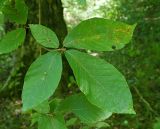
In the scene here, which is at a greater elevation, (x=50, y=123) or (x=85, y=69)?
(x=85, y=69)

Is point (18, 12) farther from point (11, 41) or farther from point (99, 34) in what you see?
point (99, 34)

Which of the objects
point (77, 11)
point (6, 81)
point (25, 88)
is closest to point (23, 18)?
point (25, 88)

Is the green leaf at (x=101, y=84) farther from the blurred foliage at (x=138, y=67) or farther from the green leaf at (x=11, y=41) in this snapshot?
the blurred foliage at (x=138, y=67)

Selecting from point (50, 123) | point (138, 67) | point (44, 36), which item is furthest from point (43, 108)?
point (138, 67)

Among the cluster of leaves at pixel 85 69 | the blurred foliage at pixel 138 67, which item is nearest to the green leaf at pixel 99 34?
the cluster of leaves at pixel 85 69

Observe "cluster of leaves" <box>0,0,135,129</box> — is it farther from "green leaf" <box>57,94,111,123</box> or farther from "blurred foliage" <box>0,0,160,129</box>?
"blurred foliage" <box>0,0,160,129</box>

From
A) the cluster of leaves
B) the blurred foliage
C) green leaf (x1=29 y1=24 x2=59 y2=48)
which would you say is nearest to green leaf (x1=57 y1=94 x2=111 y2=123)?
the cluster of leaves
